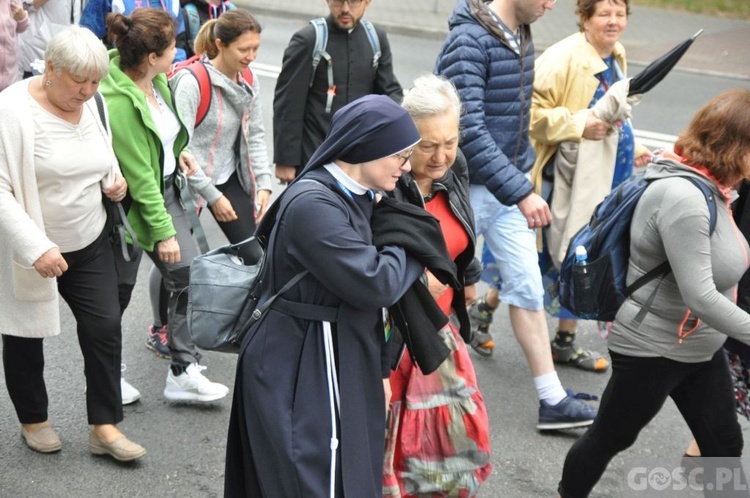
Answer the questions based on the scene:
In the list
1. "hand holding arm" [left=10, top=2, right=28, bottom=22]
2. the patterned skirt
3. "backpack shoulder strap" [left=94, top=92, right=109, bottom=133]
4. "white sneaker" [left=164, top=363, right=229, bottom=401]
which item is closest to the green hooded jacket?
"backpack shoulder strap" [left=94, top=92, right=109, bottom=133]

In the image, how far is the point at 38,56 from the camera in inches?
248

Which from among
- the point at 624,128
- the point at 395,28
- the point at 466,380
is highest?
the point at 624,128

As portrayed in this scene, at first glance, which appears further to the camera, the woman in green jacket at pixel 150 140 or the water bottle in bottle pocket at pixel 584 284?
the woman in green jacket at pixel 150 140

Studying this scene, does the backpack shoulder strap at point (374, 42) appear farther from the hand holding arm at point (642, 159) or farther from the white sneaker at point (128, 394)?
the white sneaker at point (128, 394)

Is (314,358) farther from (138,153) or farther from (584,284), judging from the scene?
(138,153)

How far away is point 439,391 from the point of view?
3.79 m

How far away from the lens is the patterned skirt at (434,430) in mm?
3768

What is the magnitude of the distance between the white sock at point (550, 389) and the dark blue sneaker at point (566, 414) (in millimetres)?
19

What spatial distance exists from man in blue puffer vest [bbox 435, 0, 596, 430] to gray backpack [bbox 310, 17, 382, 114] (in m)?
0.84

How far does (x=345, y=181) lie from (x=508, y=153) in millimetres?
1968

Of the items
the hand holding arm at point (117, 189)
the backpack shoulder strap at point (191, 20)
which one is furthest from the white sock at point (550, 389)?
the backpack shoulder strap at point (191, 20)

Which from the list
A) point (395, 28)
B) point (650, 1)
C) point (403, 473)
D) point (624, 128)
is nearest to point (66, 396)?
point (403, 473)

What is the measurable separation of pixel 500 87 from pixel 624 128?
1.02 m

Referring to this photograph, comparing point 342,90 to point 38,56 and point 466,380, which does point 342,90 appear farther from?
point 466,380
